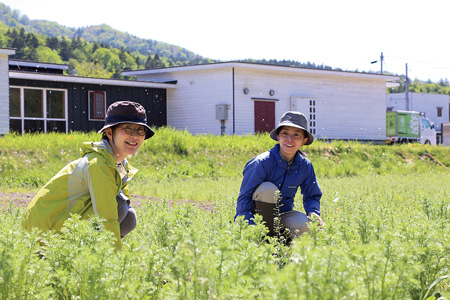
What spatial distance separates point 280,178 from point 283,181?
50mm

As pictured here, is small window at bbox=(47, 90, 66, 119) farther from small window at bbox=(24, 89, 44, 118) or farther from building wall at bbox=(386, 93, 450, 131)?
building wall at bbox=(386, 93, 450, 131)

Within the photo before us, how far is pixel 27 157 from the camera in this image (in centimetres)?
1509

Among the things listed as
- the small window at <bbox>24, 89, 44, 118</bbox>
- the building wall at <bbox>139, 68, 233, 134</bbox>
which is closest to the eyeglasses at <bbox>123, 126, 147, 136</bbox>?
the small window at <bbox>24, 89, 44, 118</bbox>

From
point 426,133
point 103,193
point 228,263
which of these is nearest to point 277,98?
point 426,133

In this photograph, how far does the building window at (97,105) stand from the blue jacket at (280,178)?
23.2 metres

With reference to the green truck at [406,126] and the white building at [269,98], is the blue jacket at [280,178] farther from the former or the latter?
the green truck at [406,126]

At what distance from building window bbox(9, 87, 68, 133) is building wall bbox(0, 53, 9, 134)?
1.32 metres

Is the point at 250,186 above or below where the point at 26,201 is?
above

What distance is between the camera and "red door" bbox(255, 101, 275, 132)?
29.0 m

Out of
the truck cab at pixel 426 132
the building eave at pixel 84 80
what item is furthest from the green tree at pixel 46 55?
the truck cab at pixel 426 132

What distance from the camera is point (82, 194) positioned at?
4023 mm

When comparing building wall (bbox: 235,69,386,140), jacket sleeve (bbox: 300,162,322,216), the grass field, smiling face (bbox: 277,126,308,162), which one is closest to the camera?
the grass field

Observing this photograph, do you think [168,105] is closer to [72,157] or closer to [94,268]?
[72,157]

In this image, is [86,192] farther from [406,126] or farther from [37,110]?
[406,126]
